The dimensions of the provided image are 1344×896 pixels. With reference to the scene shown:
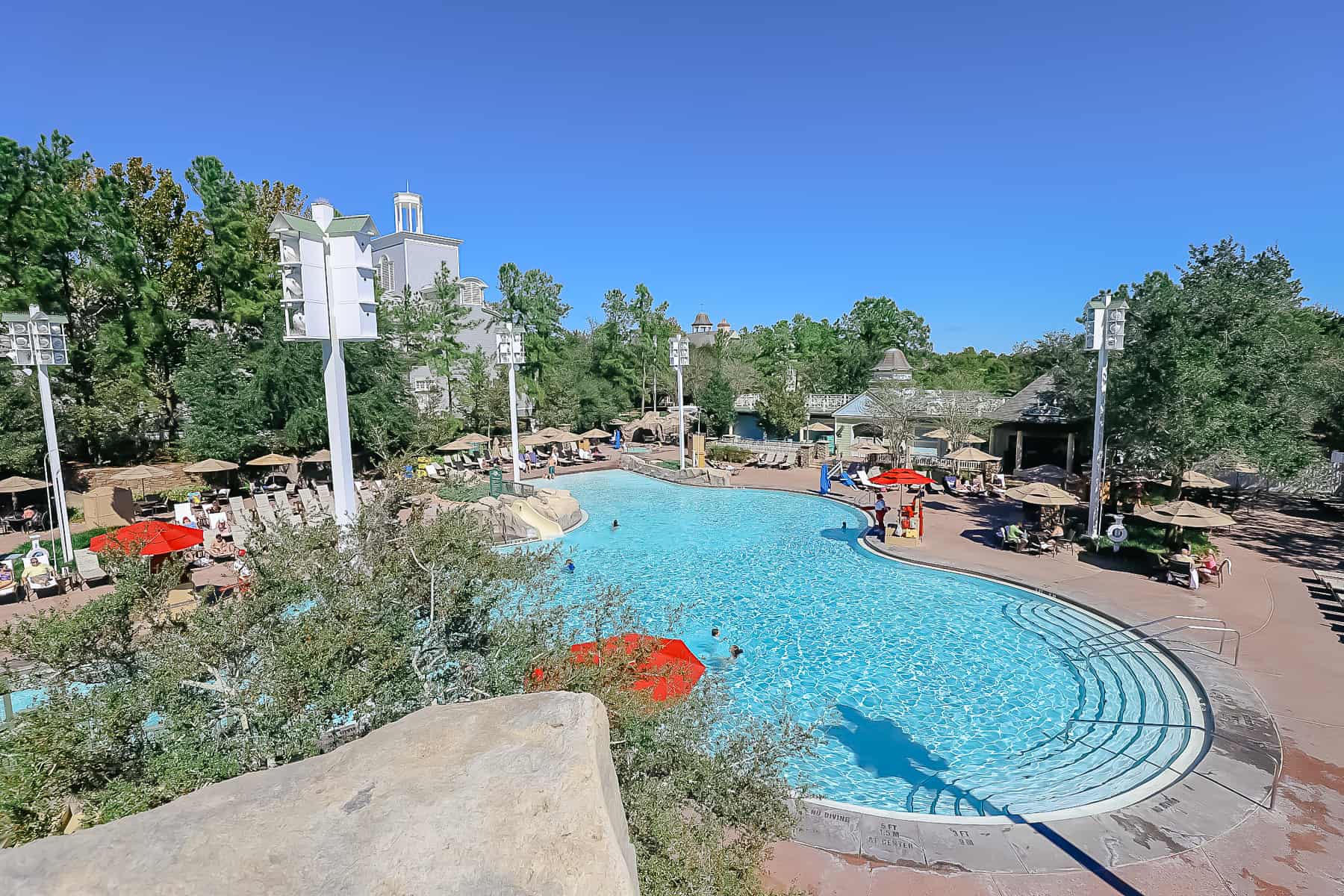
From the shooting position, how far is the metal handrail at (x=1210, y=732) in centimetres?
783

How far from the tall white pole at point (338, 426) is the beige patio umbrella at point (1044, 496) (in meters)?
17.1

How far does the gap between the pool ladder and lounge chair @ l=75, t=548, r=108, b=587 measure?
21741mm

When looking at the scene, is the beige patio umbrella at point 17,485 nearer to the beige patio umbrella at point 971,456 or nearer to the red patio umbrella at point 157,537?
the red patio umbrella at point 157,537

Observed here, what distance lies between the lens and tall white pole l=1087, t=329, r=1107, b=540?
56.1 feet

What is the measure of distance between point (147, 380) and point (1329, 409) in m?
45.9

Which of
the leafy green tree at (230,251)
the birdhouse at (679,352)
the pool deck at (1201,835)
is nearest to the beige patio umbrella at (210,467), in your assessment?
the leafy green tree at (230,251)

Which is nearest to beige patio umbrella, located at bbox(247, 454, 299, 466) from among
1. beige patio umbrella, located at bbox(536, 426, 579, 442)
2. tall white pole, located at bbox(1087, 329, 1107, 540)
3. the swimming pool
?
beige patio umbrella, located at bbox(536, 426, 579, 442)

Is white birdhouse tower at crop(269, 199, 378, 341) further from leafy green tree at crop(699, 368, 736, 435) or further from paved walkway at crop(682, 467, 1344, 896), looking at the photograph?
leafy green tree at crop(699, 368, 736, 435)

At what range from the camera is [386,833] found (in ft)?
9.62

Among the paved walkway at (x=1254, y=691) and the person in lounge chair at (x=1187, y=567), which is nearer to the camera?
the paved walkway at (x=1254, y=691)

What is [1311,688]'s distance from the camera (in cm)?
1020

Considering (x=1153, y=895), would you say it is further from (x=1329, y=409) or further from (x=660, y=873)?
(x=1329, y=409)

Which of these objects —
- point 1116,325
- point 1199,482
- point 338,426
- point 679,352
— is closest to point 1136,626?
point 1116,325

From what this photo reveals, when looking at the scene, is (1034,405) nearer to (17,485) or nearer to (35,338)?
(35,338)
